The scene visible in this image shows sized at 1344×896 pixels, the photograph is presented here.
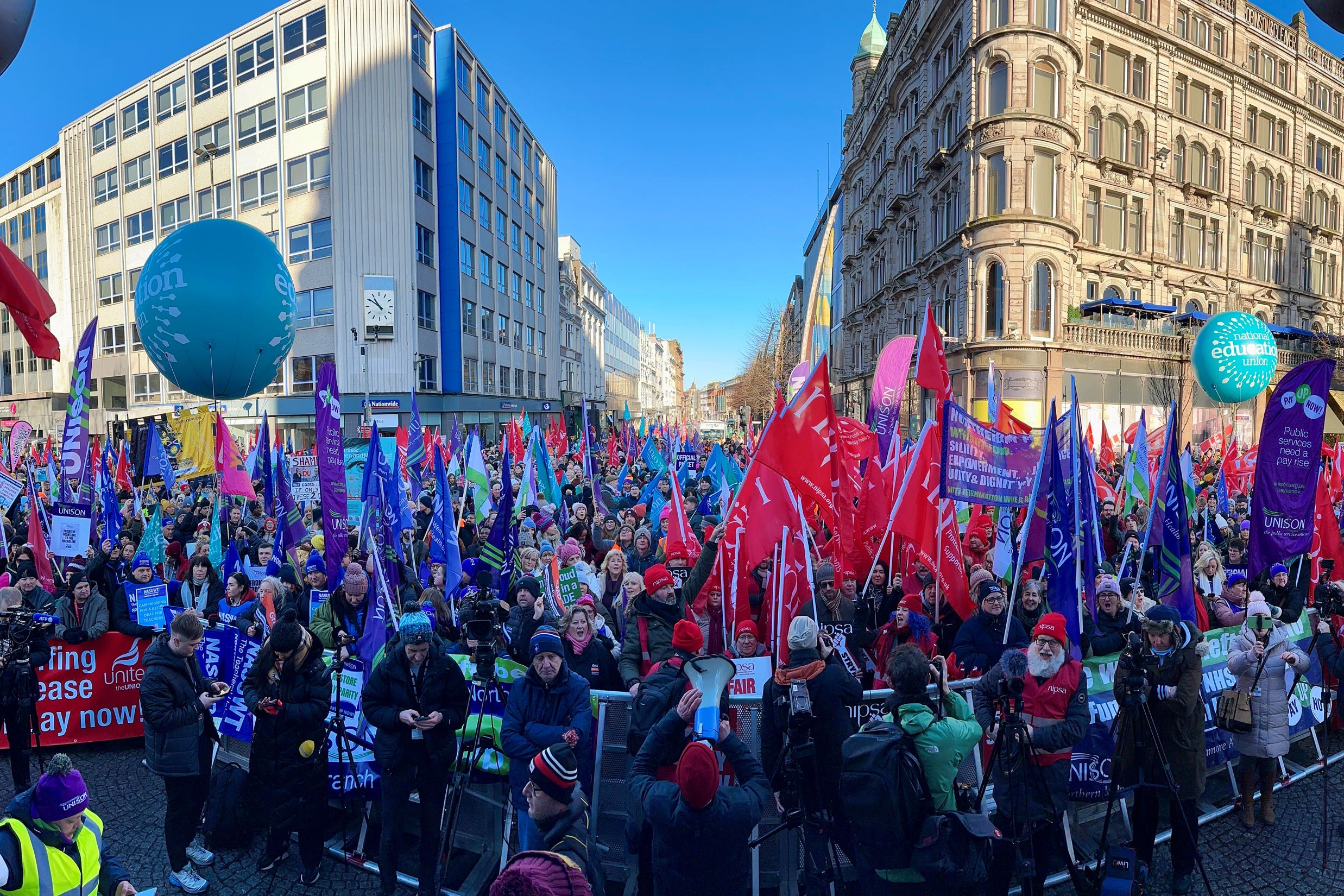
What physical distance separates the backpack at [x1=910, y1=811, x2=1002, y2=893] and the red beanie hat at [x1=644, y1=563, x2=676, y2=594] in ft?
9.38

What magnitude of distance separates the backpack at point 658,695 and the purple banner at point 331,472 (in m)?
4.39

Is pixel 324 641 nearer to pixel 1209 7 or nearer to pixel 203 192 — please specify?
pixel 203 192

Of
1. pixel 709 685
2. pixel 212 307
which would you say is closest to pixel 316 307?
pixel 212 307

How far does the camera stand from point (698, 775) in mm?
3145

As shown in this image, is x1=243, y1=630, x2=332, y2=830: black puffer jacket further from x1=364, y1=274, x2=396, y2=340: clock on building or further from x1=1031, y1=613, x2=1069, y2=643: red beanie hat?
x1=364, y1=274, x2=396, y2=340: clock on building

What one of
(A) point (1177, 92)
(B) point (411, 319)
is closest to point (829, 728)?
(B) point (411, 319)

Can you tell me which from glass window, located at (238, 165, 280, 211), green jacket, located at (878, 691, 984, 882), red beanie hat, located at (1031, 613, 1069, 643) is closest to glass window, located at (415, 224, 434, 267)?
glass window, located at (238, 165, 280, 211)

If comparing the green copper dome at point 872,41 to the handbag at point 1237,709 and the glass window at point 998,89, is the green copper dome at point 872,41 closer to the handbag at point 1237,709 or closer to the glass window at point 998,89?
the glass window at point 998,89

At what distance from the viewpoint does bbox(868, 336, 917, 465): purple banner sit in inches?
452

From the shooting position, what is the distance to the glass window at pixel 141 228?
41875 millimetres

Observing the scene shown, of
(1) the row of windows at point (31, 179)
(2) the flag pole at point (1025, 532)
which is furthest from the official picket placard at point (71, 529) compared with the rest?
(1) the row of windows at point (31, 179)

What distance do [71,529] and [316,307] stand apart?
30.4 metres

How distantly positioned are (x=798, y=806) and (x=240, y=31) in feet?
153

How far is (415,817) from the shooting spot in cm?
539
